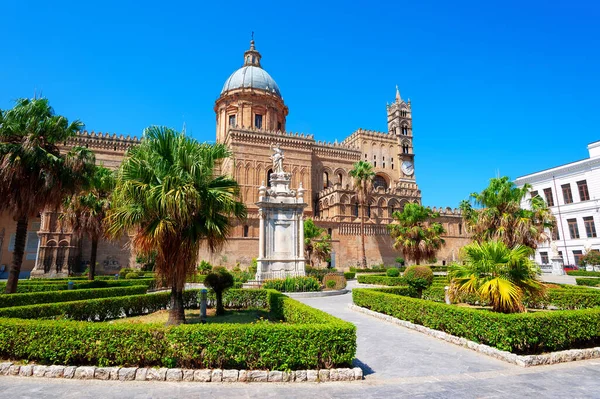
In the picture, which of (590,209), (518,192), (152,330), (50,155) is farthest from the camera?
(590,209)

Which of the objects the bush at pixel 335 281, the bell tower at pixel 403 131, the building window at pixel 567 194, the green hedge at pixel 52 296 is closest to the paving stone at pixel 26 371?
the green hedge at pixel 52 296

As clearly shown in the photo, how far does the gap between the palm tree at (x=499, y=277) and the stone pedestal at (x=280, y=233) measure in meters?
11.8

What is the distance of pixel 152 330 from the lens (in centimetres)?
637

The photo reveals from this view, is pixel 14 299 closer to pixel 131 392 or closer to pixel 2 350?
pixel 2 350

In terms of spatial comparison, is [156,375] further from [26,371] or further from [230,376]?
[26,371]

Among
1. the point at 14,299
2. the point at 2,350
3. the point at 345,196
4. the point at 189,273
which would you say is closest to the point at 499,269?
the point at 189,273

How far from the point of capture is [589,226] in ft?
109

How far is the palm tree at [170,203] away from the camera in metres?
8.74

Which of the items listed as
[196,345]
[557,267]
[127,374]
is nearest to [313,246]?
[557,267]

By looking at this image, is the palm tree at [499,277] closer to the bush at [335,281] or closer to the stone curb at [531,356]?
the stone curb at [531,356]

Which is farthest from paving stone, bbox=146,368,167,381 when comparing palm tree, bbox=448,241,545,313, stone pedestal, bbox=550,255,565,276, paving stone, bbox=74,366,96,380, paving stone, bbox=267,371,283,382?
stone pedestal, bbox=550,255,565,276

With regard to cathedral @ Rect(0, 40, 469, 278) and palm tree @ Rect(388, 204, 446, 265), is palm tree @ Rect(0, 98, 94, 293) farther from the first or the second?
palm tree @ Rect(388, 204, 446, 265)

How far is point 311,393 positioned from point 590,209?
126ft

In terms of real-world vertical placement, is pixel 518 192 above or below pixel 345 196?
below
